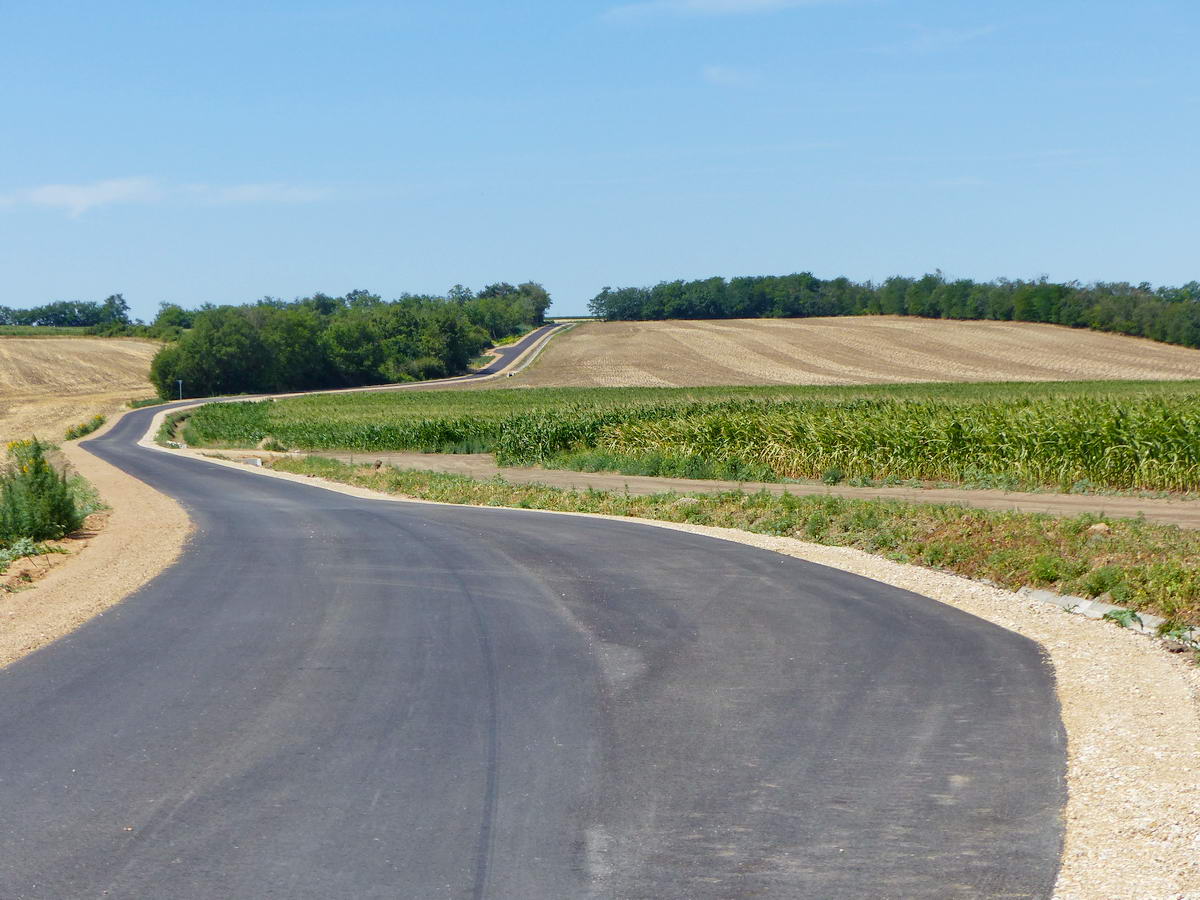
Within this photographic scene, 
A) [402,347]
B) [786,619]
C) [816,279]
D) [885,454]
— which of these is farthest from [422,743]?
[816,279]

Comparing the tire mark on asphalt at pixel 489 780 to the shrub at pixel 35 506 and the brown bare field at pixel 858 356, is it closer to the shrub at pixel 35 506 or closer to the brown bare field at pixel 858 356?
the shrub at pixel 35 506

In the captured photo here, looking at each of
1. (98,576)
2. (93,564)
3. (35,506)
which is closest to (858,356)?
(35,506)

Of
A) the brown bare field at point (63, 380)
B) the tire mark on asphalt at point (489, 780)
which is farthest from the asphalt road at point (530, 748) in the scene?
the brown bare field at point (63, 380)

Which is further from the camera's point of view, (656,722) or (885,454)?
(885,454)

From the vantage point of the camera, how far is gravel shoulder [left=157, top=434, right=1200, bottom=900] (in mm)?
4953

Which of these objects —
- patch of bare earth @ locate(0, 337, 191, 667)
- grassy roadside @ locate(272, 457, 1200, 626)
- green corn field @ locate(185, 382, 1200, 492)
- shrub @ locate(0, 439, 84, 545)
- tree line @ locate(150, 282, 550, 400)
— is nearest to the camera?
patch of bare earth @ locate(0, 337, 191, 667)

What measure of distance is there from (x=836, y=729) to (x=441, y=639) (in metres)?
3.82

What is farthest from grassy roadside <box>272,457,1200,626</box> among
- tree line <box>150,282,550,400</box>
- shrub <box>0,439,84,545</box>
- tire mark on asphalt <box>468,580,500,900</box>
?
tree line <box>150,282,550,400</box>

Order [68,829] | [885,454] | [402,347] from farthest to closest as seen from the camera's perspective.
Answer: [402,347] → [885,454] → [68,829]

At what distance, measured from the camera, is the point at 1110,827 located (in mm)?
5441

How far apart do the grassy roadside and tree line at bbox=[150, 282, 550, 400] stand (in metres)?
Answer: 86.9

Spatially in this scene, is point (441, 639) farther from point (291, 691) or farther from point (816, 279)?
point (816, 279)

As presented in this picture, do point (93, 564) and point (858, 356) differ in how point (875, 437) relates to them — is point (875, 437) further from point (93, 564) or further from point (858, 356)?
point (858, 356)

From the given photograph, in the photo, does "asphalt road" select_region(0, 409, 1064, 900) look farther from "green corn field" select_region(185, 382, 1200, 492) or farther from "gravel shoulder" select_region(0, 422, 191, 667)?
"green corn field" select_region(185, 382, 1200, 492)
